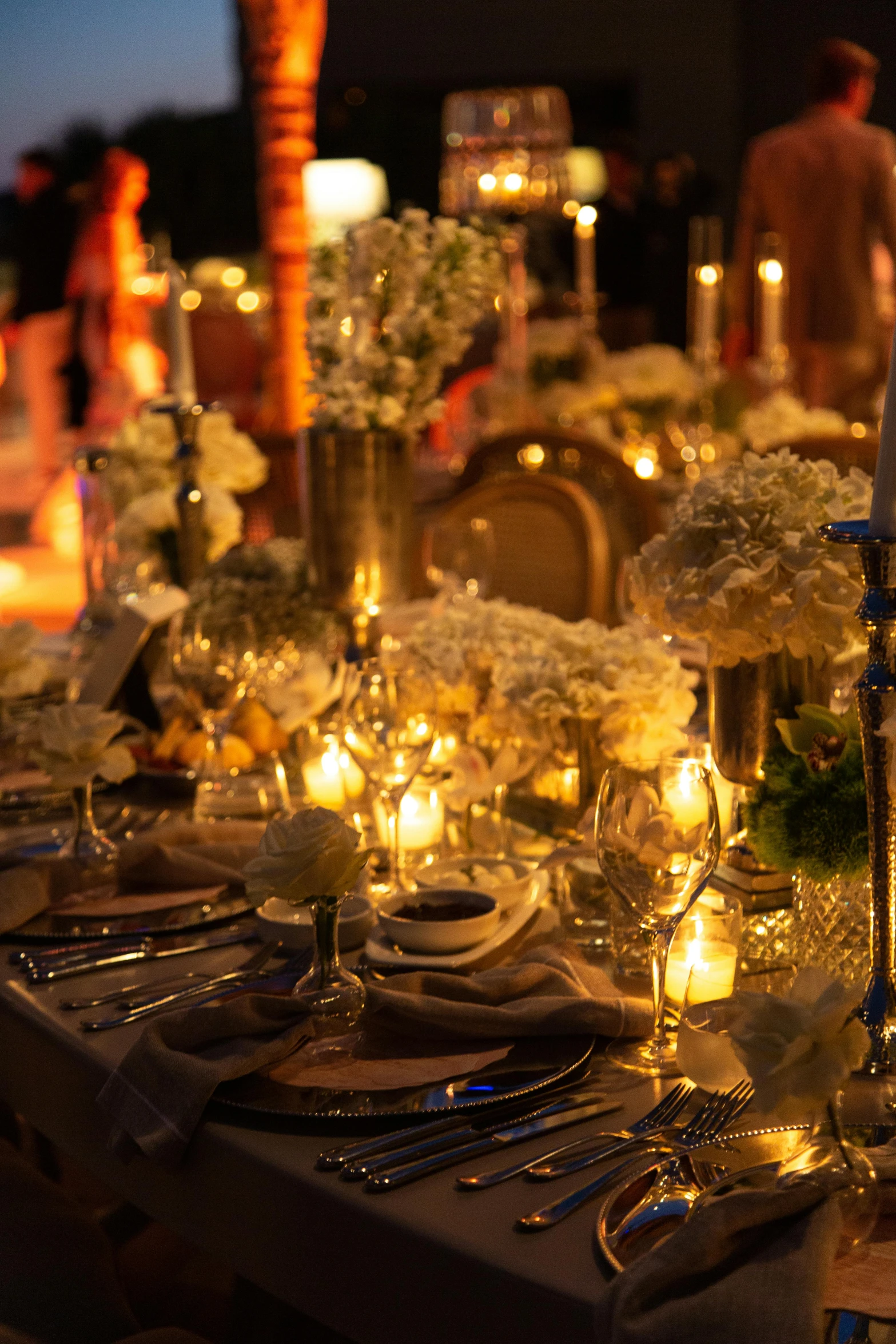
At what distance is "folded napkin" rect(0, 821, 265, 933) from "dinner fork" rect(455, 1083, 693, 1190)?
0.58 metres

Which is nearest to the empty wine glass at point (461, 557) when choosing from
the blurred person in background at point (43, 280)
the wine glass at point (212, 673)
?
the wine glass at point (212, 673)

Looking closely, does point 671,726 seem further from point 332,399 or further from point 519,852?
point 332,399

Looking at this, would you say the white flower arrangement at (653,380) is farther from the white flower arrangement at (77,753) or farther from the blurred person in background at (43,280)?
the blurred person in background at (43,280)

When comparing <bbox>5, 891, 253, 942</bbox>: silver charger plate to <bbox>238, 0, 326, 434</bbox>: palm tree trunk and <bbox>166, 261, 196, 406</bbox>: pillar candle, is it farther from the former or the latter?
<bbox>238, 0, 326, 434</bbox>: palm tree trunk

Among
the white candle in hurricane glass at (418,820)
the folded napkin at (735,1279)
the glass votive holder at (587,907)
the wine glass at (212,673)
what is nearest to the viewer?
the folded napkin at (735,1279)

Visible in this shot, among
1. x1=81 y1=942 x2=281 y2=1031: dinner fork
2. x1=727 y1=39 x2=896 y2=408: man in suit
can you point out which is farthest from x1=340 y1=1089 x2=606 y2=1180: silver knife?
x1=727 y1=39 x2=896 y2=408: man in suit

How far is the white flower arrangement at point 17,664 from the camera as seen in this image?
6.73ft

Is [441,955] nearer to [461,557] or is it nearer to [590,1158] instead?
[590,1158]

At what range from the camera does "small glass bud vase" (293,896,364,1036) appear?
1144mm

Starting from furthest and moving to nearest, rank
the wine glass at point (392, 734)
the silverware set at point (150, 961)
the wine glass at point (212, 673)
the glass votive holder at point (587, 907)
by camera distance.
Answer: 1. the wine glass at point (212, 673)
2. the wine glass at point (392, 734)
3. the glass votive holder at point (587, 907)
4. the silverware set at point (150, 961)

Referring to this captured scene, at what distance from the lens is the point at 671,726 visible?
1.48 metres

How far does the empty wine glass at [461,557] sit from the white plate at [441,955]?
1.10 m

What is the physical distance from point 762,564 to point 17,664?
1218 mm

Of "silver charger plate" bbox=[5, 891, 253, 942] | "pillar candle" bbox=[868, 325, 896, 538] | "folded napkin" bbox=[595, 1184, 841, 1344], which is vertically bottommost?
"silver charger plate" bbox=[5, 891, 253, 942]
